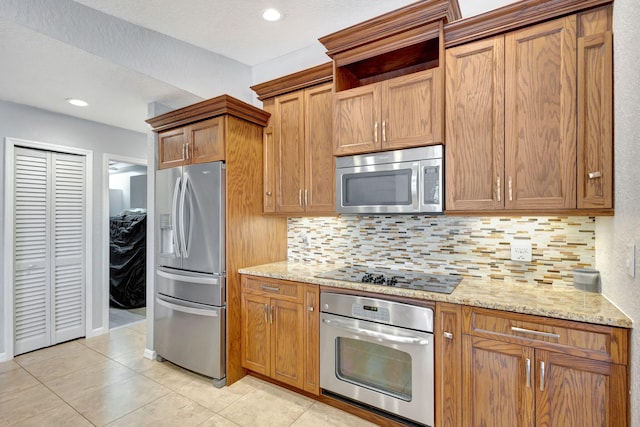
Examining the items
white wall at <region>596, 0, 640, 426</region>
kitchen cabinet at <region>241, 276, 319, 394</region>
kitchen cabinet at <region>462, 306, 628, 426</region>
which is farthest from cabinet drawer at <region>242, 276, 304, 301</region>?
white wall at <region>596, 0, 640, 426</region>

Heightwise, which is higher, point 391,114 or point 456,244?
point 391,114

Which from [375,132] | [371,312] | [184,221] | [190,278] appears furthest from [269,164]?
[371,312]

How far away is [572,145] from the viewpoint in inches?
65.7

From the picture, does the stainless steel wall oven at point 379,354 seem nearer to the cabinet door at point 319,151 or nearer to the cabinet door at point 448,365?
the cabinet door at point 448,365

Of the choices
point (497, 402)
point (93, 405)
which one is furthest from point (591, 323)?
point (93, 405)

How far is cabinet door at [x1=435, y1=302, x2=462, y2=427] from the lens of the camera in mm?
1734

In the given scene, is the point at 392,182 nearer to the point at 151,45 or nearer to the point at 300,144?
the point at 300,144

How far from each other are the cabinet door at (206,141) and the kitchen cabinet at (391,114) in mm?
963

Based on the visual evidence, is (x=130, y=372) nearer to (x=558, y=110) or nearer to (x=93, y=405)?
(x=93, y=405)

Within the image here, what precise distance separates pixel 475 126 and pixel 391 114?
530 mm

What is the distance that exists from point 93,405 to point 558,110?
3588mm

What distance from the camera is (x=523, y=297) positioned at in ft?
5.65

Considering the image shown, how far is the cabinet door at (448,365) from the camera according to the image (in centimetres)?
173

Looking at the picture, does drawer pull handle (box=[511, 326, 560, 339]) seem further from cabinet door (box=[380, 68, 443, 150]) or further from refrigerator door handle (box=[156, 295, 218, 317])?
refrigerator door handle (box=[156, 295, 218, 317])
